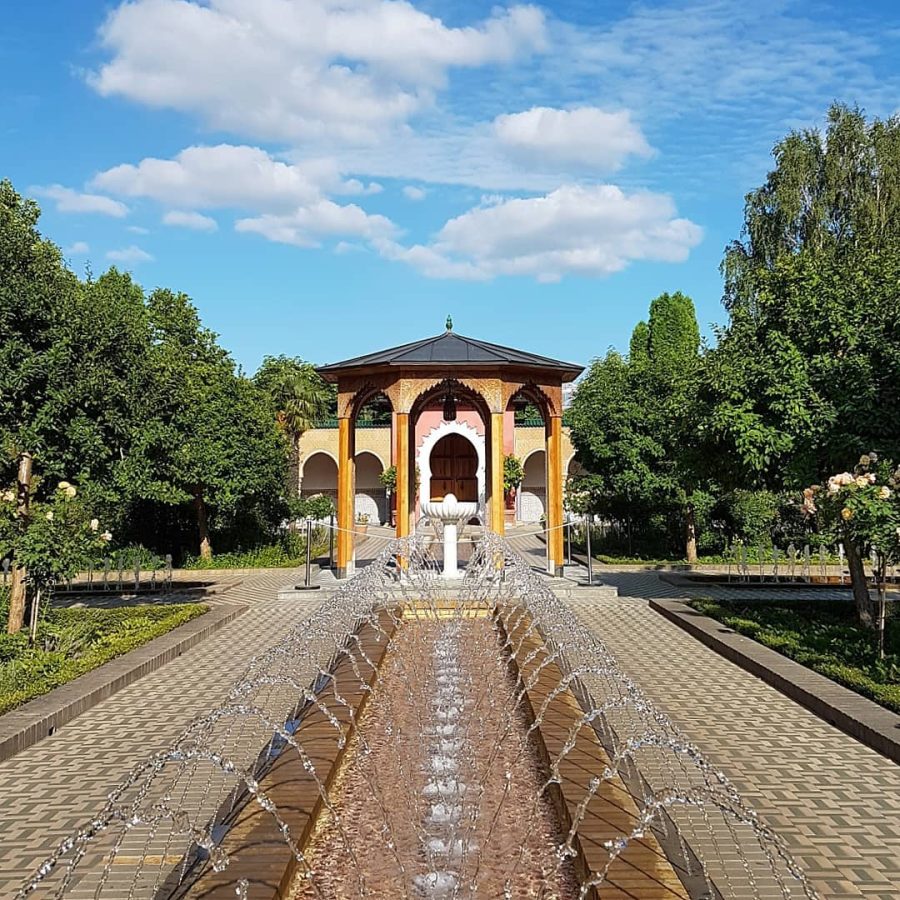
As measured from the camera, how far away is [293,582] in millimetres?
16781

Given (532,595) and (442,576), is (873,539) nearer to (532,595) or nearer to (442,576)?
(532,595)

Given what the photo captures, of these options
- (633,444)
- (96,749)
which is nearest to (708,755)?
(96,749)

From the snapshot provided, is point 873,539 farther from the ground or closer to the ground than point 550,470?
closer to the ground

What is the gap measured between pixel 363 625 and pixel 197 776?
4.66 m

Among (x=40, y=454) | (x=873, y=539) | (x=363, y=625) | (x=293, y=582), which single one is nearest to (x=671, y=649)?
(x=873, y=539)

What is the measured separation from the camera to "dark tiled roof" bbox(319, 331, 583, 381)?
14.8m

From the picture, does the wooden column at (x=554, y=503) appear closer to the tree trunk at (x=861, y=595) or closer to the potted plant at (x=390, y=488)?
the tree trunk at (x=861, y=595)

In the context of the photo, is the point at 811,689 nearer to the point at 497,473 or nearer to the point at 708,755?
the point at 708,755

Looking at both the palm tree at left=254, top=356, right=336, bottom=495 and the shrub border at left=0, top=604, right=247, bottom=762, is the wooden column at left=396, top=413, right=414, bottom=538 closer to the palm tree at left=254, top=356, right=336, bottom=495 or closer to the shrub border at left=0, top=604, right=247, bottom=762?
the shrub border at left=0, top=604, right=247, bottom=762

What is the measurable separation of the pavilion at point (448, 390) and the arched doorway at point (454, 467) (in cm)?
1972

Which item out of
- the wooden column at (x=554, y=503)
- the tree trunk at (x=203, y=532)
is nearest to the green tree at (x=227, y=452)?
the tree trunk at (x=203, y=532)

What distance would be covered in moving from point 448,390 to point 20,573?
334 inches

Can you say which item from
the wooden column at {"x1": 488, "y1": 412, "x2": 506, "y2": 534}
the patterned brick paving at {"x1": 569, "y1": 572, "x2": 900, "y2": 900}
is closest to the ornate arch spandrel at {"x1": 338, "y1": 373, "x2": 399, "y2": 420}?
the wooden column at {"x1": 488, "y1": 412, "x2": 506, "y2": 534}

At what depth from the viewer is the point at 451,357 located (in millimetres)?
14992
